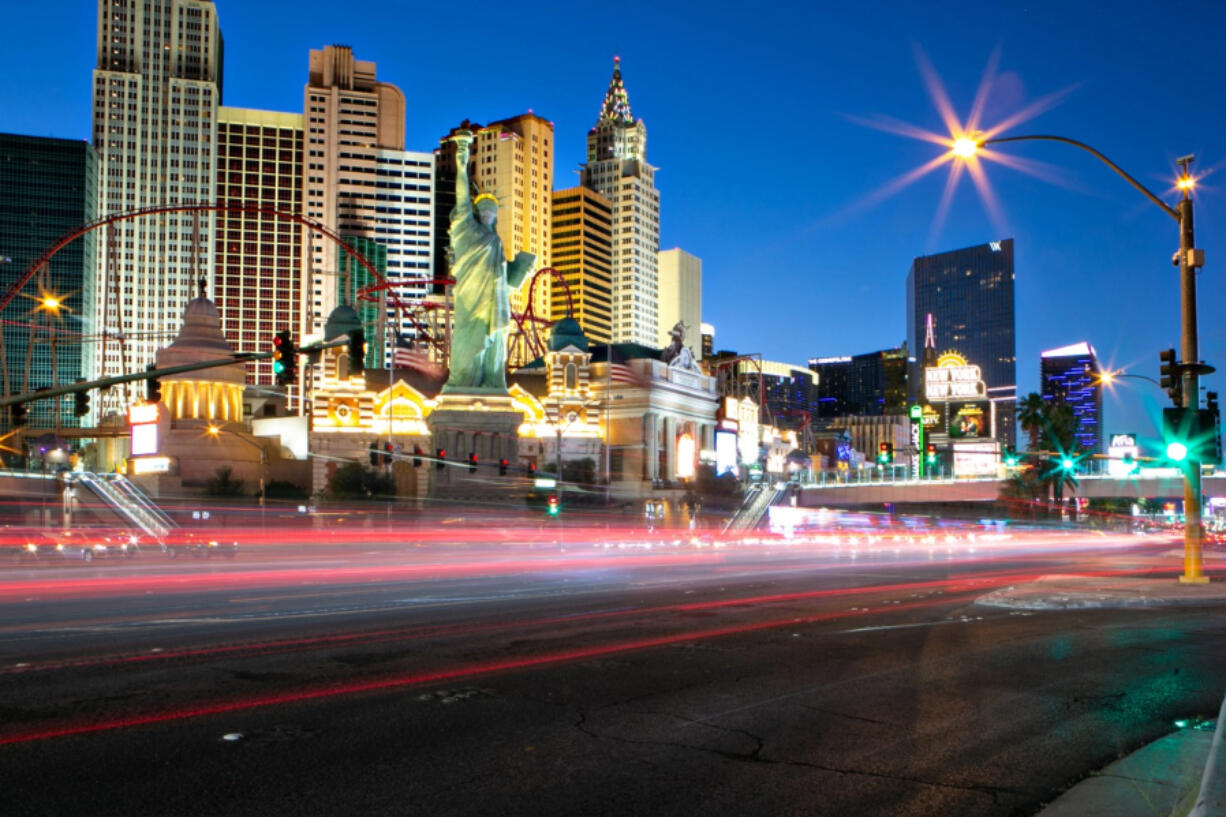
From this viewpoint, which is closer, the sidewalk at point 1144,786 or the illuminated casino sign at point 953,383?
the sidewalk at point 1144,786

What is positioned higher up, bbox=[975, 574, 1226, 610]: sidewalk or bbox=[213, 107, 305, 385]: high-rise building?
bbox=[213, 107, 305, 385]: high-rise building

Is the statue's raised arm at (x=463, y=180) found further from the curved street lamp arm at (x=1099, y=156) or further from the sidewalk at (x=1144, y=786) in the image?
the sidewalk at (x=1144, y=786)

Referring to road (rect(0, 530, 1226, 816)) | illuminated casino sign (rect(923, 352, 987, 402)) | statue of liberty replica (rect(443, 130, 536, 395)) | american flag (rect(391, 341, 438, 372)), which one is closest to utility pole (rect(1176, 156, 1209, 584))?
road (rect(0, 530, 1226, 816))

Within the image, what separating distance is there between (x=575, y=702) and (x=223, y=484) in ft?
275

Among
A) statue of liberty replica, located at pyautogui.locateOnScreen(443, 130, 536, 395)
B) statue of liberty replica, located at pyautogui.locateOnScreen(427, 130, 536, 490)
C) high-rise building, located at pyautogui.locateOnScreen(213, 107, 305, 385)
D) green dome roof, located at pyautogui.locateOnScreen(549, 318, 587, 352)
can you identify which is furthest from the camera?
high-rise building, located at pyautogui.locateOnScreen(213, 107, 305, 385)

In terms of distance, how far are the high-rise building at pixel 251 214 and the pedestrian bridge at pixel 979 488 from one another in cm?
12954

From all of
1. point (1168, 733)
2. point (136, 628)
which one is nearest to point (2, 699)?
point (136, 628)

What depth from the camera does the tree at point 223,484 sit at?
87.7 metres

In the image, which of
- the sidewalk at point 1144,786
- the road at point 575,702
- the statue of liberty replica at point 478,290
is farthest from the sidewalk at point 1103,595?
the statue of liberty replica at point 478,290

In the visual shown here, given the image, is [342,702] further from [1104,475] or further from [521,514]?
[1104,475]

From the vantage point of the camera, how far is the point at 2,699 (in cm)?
1102

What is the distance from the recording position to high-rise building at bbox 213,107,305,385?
642ft

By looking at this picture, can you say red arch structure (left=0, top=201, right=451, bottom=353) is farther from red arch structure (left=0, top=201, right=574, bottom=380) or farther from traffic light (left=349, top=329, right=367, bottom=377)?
traffic light (left=349, top=329, right=367, bottom=377)

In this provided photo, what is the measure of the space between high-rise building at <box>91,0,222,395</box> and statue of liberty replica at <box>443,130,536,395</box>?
97.3 meters
